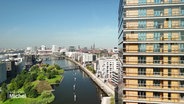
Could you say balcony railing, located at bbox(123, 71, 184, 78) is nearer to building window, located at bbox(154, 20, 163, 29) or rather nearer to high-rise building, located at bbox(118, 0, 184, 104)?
high-rise building, located at bbox(118, 0, 184, 104)

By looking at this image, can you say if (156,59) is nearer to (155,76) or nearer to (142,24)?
(155,76)

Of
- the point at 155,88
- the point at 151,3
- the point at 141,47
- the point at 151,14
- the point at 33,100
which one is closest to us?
the point at 151,3

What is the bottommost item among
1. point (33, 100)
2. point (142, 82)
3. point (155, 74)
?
point (33, 100)

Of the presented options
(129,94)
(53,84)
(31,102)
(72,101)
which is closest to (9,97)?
(31,102)

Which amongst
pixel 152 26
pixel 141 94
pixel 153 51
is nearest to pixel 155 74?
pixel 153 51

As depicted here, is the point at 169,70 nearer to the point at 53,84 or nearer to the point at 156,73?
the point at 156,73

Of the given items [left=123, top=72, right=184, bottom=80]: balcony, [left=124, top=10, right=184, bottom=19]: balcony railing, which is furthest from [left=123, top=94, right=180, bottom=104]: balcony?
[left=124, top=10, right=184, bottom=19]: balcony railing

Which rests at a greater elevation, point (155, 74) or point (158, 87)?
point (155, 74)

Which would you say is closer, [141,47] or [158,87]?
[158,87]

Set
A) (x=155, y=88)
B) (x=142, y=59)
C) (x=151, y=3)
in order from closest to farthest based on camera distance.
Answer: (x=151, y=3) < (x=155, y=88) < (x=142, y=59)

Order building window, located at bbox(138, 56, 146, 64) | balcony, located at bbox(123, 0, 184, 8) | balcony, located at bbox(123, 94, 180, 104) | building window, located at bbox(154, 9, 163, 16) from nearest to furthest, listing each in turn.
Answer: balcony, located at bbox(123, 0, 184, 8) → balcony, located at bbox(123, 94, 180, 104) → building window, located at bbox(154, 9, 163, 16) → building window, located at bbox(138, 56, 146, 64)
